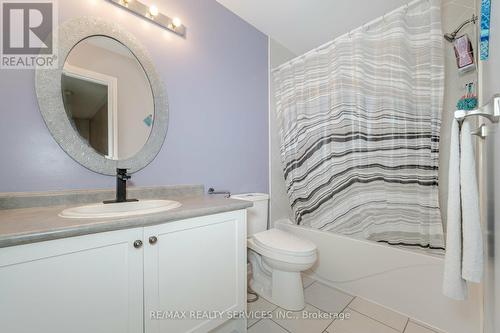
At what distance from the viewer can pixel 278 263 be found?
4.65ft

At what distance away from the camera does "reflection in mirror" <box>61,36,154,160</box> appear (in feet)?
3.67

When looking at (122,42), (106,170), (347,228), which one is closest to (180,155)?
(106,170)

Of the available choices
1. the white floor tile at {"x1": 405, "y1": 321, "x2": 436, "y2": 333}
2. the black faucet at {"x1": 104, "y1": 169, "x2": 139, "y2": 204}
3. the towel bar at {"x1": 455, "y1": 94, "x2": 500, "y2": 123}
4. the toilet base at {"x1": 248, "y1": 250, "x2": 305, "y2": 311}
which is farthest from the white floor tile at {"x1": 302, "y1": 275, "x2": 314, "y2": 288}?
the towel bar at {"x1": 455, "y1": 94, "x2": 500, "y2": 123}

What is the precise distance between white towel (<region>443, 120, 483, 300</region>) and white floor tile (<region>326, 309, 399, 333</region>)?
0.74 m

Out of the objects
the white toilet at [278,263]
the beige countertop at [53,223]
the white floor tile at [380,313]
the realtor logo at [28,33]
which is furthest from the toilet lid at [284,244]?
the realtor logo at [28,33]

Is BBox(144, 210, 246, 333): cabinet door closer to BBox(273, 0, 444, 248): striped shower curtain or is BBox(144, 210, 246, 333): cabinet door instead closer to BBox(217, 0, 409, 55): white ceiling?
BBox(273, 0, 444, 248): striped shower curtain

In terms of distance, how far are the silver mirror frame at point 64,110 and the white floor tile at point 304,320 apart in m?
1.35

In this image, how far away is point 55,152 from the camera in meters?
1.04

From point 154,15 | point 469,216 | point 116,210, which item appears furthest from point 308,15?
point 116,210

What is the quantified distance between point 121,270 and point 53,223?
0.93 ft

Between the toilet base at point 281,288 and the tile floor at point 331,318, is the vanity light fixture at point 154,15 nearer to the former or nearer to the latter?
the toilet base at point 281,288

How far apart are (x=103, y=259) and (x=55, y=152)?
681 mm

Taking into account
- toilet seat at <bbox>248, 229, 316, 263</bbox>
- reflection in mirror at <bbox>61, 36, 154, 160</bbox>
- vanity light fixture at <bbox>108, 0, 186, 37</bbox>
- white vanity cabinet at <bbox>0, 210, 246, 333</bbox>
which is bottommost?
toilet seat at <bbox>248, 229, 316, 263</bbox>

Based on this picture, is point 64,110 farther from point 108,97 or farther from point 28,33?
point 28,33
